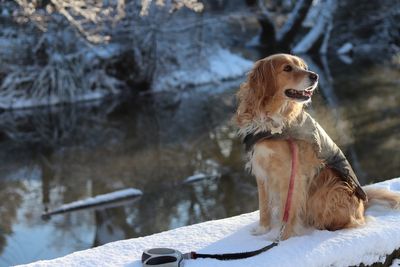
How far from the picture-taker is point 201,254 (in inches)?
137

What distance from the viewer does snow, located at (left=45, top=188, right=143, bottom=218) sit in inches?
303

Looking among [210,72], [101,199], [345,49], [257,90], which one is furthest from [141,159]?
[345,49]

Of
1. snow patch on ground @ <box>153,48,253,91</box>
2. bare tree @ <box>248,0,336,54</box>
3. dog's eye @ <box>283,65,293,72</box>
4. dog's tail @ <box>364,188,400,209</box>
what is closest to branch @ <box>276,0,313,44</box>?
bare tree @ <box>248,0,336,54</box>

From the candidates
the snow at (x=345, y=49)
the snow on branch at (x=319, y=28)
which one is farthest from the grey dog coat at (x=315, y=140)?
the snow at (x=345, y=49)

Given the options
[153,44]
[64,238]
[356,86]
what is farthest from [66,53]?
[64,238]

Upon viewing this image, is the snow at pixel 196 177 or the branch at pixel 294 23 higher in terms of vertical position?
the branch at pixel 294 23

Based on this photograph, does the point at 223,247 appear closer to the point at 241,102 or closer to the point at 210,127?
the point at 241,102

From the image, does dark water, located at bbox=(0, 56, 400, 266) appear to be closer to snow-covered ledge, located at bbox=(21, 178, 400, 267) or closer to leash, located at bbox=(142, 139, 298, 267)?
snow-covered ledge, located at bbox=(21, 178, 400, 267)

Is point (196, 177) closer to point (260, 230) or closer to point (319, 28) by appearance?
point (260, 230)

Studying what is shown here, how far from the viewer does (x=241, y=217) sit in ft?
14.3

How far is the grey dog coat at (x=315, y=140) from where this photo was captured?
3705mm

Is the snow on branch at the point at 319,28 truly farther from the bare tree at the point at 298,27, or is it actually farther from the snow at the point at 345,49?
the snow at the point at 345,49

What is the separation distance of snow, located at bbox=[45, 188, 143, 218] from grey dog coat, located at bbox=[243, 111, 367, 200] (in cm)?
435

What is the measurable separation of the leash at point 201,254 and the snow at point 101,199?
447 cm
